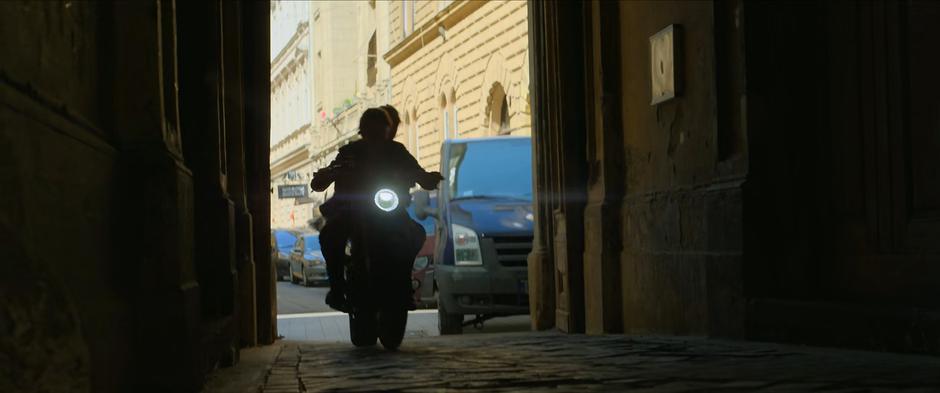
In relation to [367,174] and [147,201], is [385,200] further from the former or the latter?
[147,201]

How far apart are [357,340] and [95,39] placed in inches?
158

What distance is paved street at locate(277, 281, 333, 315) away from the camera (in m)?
20.1

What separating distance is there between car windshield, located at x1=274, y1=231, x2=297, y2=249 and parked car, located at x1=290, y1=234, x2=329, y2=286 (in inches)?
143

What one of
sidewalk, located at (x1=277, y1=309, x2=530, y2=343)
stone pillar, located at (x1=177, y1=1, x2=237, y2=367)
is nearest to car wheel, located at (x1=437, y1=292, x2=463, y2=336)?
sidewalk, located at (x1=277, y1=309, x2=530, y2=343)

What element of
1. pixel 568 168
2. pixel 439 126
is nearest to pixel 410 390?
pixel 568 168

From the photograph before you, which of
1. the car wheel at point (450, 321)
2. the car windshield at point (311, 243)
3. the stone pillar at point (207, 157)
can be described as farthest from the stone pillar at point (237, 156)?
the car windshield at point (311, 243)

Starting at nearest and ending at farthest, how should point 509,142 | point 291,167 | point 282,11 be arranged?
point 509,142 < point 291,167 < point 282,11

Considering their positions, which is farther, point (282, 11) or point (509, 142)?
point (282, 11)

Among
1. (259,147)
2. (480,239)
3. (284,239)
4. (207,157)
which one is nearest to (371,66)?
(284,239)

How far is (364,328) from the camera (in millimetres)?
7961

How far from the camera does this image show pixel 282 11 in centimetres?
7556

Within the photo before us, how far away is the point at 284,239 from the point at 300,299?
40.0 feet

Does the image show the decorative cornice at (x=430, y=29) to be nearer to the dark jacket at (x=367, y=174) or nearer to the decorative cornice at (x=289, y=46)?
the dark jacket at (x=367, y=174)

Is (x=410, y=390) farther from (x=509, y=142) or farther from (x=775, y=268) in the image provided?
(x=509, y=142)
